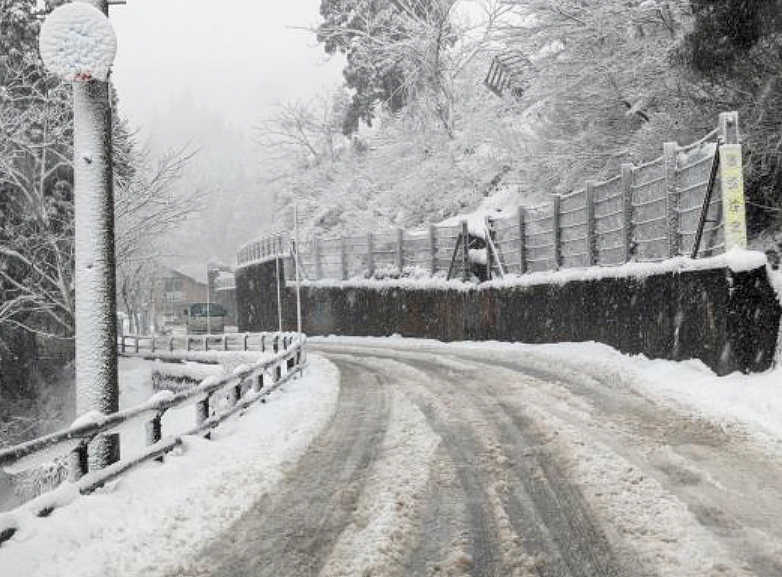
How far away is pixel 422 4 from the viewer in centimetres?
4153

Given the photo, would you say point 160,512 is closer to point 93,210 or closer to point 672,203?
point 93,210

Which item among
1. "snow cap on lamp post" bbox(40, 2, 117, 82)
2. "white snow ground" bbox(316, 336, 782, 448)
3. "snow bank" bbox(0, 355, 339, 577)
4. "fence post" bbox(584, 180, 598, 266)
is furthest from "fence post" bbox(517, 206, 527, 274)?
"snow cap on lamp post" bbox(40, 2, 117, 82)

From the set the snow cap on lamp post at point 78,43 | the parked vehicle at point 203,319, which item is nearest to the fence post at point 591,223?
the snow cap on lamp post at point 78,43

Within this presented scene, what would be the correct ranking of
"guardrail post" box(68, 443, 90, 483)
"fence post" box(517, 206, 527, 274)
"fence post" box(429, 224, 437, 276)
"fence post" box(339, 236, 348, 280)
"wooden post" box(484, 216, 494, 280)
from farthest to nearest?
"fence post" box(339, 236, 348, 280), "fence post" box(429, 224, 437, 276), "wooden post" box(484, 216, 494, 280), "fence post" box(517, 206, 527, 274), "guardrail post" box(68, 443, 90, 483)

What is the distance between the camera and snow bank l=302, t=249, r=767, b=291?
9.82m

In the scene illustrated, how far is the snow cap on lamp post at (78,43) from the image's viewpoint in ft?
20.7

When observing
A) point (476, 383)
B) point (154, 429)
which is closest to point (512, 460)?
point (154, 429)

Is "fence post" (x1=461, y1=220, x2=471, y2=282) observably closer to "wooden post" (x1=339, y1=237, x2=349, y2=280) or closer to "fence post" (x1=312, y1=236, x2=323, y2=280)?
"wooden post" (x1=339, y1=237, x2=349, y2=280)

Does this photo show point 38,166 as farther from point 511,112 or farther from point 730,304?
point 730,304

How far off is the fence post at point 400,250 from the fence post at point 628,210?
578 inches

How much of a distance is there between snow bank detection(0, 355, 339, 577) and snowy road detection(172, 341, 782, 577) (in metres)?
0.26

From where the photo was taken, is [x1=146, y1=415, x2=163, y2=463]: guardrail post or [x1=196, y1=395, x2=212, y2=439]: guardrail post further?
[x1=196, y1=395, x2=212, y2=439]: guardrail post

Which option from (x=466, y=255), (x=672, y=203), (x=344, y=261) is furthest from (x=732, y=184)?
(x=344, y=261)

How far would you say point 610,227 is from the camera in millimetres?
15383
